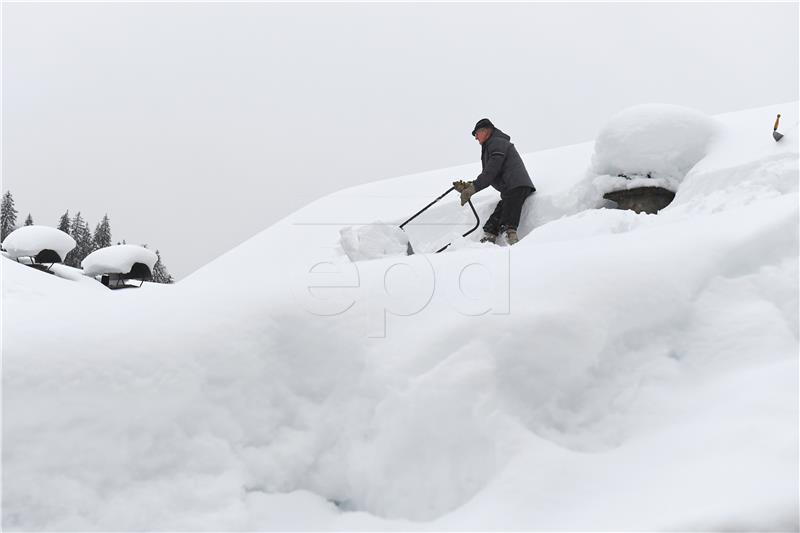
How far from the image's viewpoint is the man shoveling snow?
6.25 m

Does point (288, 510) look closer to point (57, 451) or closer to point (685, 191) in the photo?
point (57, 451)

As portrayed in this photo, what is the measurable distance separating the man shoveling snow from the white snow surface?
3744mm

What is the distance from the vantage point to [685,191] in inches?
198

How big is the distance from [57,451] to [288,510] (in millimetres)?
751

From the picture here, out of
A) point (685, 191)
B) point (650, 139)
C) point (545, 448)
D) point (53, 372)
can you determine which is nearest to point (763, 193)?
point (685, 191)

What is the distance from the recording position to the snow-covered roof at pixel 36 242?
12.0 meters

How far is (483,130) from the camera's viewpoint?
21.1 ft

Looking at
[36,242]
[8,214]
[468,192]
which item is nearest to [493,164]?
[468,192]

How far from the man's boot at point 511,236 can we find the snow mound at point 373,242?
1.28 m

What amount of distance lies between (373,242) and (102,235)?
36.5m

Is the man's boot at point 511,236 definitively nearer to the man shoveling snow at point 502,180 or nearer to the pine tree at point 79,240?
the man shoveling snow at point 502,180

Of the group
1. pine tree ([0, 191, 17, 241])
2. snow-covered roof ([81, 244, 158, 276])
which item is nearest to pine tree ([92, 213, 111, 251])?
pine tree ([0, 191, 17, 241])

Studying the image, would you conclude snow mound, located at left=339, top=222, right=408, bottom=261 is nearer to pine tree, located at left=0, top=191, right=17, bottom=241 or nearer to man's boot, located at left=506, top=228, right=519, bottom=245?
man's boot, located at left=506, top=228, right=519, bottom=245

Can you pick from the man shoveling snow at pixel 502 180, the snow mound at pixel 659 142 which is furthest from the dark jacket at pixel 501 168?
the snow mound at pixel 659 142
